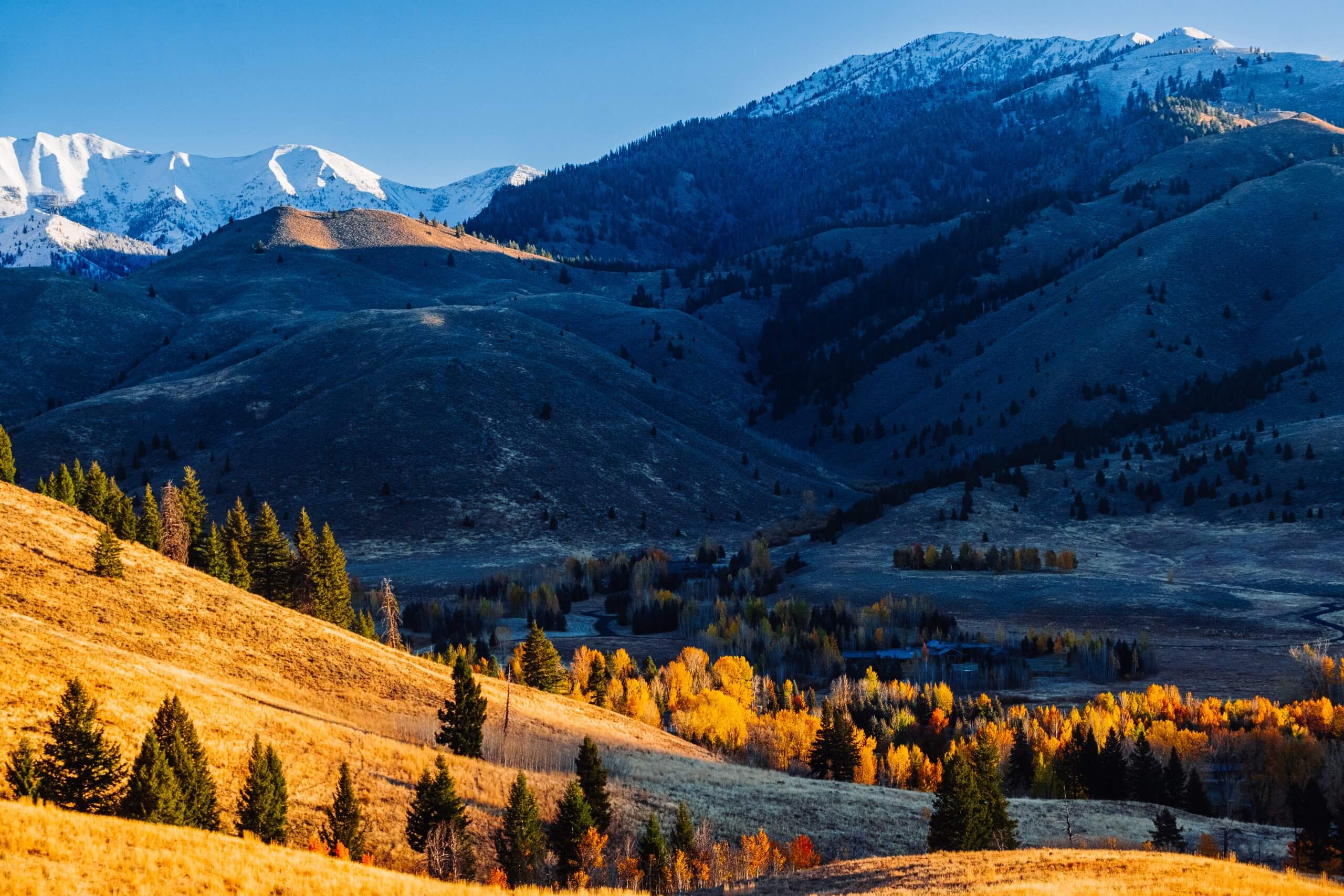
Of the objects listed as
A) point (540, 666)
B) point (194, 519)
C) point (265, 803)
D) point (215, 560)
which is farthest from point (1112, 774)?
point (194, 519)

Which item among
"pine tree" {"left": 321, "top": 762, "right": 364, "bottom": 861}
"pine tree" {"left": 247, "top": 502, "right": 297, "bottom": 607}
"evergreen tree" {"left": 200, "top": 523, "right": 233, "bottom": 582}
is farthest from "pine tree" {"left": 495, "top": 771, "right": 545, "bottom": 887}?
"pine tree" {"left": 247, "top": 502, "right": 297, "bottom": 607}

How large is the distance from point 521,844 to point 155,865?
15.5m

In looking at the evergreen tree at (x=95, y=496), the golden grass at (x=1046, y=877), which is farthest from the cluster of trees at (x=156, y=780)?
the evergreen tree at (x=95, y=496)

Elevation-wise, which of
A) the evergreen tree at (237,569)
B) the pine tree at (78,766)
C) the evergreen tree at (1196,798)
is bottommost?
the evergreen tree at (1196,798)

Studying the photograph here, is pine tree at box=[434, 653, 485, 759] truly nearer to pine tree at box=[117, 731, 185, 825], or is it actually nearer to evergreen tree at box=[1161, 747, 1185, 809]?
pine tree at box=[117, 731, 185, 825]

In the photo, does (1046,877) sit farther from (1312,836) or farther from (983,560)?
(983,560)

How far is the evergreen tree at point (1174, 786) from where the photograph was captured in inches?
2466

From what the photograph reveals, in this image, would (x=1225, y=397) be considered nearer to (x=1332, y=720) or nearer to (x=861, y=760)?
(x=1332, y=720)

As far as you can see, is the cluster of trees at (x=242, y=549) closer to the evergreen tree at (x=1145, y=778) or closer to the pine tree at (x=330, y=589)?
the pine tree at (x=330, y=589)

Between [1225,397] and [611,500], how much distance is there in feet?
327

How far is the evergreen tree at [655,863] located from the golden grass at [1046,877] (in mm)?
4840

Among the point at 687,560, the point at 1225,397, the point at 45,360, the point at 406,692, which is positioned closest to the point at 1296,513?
the point at 1225,397

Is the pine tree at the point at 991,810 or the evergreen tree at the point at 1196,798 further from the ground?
the pine tree at the point at 991,810

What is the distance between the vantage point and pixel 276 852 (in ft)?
92.9
